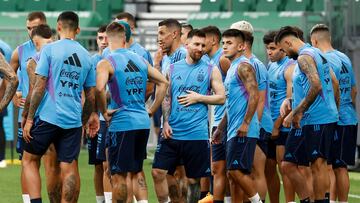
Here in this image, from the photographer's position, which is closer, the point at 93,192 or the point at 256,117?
the point at 256,117

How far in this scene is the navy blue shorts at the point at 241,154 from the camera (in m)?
13.2

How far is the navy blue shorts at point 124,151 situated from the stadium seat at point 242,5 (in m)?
14.6

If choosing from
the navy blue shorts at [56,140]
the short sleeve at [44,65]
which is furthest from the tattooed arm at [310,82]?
the short sleeve at [44,65]

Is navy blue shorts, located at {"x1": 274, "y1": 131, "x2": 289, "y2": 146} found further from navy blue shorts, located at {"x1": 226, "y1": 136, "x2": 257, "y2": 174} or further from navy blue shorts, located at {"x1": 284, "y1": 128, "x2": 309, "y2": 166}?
navy blue shorts, located at {"x1": 226, "y1": 136, "x2": 257, "y2": 174}

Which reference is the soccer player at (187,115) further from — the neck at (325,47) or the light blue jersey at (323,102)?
the neck at (325,47)

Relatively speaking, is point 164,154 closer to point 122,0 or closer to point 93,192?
point 93,192

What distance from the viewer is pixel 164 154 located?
44.3 ft

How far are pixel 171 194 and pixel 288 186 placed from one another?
5.41ft

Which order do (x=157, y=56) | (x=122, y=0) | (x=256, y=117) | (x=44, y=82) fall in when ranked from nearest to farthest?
(x=44, y=82) → (x=256, y=117) → (x=157, y=56) → (x=122, y=0)

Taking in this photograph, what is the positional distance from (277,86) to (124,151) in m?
2.99

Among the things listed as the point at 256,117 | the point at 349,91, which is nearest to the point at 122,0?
the point at 349,91

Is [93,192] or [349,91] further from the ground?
[349,91]

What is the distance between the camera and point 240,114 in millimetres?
13273

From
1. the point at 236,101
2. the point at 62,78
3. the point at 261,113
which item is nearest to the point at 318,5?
the point at 261,113
